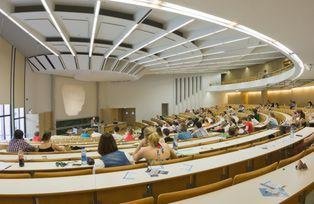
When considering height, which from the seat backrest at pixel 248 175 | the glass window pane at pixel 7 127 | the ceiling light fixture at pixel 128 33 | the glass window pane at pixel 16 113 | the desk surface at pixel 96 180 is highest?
the ceiling light fixture at pixel 128 33

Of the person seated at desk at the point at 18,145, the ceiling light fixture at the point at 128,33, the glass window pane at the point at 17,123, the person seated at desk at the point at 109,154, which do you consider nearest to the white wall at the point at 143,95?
the glass window pane at the point at 17,123

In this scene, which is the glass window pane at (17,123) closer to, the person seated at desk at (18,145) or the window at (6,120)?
the window at (6,120)

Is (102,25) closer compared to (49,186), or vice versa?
(49,186)

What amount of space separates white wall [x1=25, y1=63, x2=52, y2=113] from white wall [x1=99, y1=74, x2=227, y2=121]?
7.12 metres

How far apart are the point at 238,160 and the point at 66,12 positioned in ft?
20.0

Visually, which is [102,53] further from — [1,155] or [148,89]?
[148,89]

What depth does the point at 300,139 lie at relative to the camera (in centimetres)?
Result: 641

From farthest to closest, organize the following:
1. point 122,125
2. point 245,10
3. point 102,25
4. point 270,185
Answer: point 122,125, point 102,25, point 245,10, point 270,185

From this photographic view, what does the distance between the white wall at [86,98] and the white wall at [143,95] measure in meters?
0.92

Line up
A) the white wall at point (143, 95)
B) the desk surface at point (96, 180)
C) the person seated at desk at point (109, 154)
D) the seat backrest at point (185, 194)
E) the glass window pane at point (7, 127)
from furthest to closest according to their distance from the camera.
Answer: the white wall at point (143, 95), the glass window pane at point (7, 127), the person seated at desk at point (109, 154), the desk surface at point (96, 180), the seat backrest at point (185, 194)

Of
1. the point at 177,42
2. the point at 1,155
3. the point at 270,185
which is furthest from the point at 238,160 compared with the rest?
the point at 177,42

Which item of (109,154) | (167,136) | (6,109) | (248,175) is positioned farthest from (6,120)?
(248,175)

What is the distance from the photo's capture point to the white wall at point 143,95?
2688cm

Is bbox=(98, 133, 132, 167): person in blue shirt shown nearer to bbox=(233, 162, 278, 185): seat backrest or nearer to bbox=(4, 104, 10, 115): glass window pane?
bbox=(233, 162, 278, 185): seat backrest
